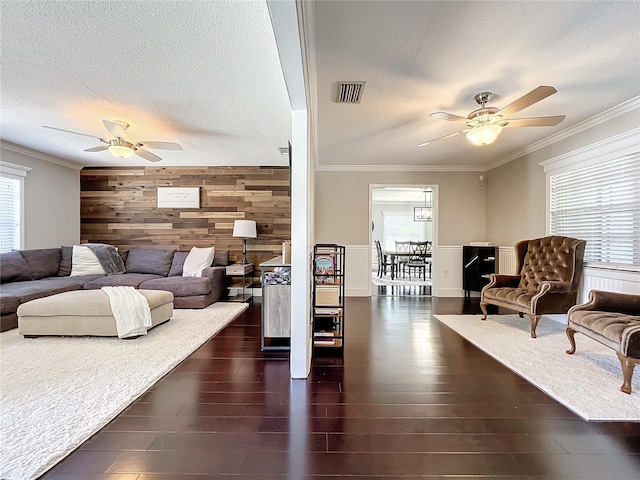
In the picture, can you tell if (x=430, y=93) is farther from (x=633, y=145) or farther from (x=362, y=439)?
(x=362, y=439)

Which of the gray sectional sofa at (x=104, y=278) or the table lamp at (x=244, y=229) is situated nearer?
the gray sectional sofa at (x=104, y=278)

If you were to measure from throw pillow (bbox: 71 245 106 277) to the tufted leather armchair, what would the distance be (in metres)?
5.88

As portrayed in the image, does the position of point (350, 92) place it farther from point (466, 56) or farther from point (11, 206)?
point (11, 206)

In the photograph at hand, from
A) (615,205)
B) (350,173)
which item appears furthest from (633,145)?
(350,173)

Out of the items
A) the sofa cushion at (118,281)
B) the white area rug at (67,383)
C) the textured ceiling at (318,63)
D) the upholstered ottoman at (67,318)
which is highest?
the textured ceiling at (318,63)

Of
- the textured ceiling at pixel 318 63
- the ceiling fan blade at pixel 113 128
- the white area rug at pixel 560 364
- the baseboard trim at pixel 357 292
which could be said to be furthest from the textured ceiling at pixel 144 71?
the white area rug at pixel 560 364

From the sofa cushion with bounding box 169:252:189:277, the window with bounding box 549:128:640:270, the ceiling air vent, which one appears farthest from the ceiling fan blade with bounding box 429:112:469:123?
the sofa cushion with bounding box 169:252:189:277

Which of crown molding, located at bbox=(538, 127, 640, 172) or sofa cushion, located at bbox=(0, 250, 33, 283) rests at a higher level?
crown molding, located at bbox=(538, 127, 640, 172)

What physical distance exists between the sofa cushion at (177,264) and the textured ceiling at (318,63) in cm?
221

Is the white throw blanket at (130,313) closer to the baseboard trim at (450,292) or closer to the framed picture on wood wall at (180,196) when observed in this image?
the framed picture on wood wall at (180,196)

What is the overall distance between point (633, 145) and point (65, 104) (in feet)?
19.0

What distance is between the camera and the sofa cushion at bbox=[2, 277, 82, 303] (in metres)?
3.68

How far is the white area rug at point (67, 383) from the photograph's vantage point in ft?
5.17

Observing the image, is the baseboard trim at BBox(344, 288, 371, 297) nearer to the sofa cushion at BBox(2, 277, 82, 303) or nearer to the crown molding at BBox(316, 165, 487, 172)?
the crown molding at BBox(316, 165, 487, 172)
